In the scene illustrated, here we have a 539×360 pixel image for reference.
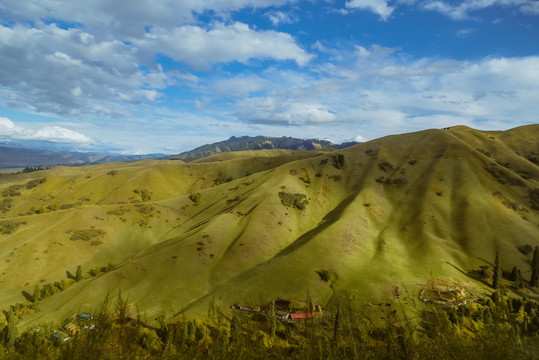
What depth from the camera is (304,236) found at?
104m

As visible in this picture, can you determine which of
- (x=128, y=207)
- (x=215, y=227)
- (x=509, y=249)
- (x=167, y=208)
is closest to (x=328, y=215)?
(x=215, y=227)

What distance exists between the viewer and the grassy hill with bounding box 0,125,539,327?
75125mm

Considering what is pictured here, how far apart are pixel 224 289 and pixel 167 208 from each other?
85.3 meters

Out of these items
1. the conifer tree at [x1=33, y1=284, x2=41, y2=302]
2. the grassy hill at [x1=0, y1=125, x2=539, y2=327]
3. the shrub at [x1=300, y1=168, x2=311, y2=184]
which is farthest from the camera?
the shrub at [x1=300, y1=168, x2=311, y2=184]

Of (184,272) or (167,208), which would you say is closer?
(184,272)

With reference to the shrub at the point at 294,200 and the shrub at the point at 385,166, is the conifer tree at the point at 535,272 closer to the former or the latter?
the shrub at the point at 385,166

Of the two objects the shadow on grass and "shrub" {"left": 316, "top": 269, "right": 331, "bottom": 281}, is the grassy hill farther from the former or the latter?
the shadow on grass

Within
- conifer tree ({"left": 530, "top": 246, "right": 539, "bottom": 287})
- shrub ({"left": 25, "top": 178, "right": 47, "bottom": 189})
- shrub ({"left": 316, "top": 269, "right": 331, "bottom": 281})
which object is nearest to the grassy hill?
shrub ({"left": 316, "top": 269, "right": 331, "bottom": 281})

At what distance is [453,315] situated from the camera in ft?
184

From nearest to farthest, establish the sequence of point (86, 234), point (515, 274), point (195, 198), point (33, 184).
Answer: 1. point (515, 274)
2. point (86, 234)
3. point (195, 198)
4. point (33, 184)

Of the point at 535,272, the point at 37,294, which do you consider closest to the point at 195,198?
the point at 37,294

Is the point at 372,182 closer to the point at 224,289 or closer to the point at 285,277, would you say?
the point at 285,277

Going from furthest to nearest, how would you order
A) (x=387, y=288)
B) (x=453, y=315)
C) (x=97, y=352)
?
(x=387, y=288) → (x=453, y=315) → (x=97, y=352)

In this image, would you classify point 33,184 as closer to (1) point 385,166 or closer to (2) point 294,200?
(2) point 294,200
